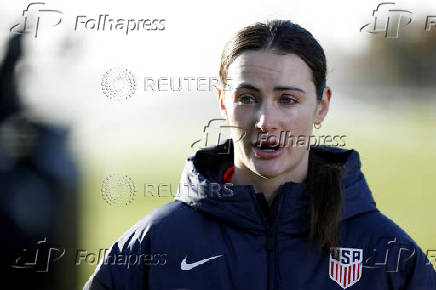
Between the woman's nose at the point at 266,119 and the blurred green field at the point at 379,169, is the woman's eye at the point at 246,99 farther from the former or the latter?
the blurred green field at the point at 379,169

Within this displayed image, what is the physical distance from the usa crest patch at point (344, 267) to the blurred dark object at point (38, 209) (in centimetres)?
291

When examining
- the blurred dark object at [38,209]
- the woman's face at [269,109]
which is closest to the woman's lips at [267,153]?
the woman's face at [269,109]

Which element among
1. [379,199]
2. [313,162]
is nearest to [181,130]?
[379,199]

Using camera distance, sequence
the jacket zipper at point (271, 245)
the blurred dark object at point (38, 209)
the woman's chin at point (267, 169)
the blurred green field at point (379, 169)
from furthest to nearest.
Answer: the blurred green field at point (379, 169)
the blurred dark object at point (38, 209)
the woman's chin at point (267, 169)
the jacket zipper at point (271, 245)

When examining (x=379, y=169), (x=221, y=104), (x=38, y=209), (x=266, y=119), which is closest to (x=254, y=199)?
(x=266, y=119)

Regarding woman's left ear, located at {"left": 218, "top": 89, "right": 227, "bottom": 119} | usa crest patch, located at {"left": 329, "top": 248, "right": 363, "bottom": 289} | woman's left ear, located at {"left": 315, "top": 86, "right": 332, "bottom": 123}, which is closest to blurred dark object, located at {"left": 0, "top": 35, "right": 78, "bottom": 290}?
woman's left ear, located at {"left": 218, "top": 89, "right": 227, "bottom": 119}

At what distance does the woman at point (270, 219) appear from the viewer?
197 cm

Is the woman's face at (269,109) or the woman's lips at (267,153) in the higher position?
the woman's face at (269,109)

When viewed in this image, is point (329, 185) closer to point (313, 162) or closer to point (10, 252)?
point (313, 162)

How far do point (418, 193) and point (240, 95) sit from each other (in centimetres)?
1360

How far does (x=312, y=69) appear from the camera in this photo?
84.4 inches

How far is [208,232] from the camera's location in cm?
205

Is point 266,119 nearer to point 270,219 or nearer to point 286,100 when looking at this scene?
point 286,100

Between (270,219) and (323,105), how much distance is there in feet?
1.47
